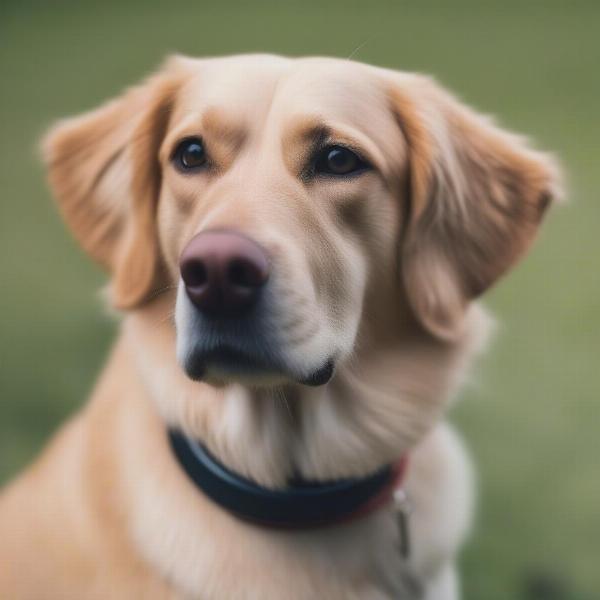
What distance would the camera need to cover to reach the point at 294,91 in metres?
2.21

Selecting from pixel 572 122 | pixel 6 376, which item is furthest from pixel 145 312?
pixel 572 122

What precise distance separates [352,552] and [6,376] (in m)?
2.92

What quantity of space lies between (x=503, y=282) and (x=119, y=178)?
392 centimetres

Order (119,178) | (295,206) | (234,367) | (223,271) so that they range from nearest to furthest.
Answer: (223,271), (234,367), (295,206), (119,178)

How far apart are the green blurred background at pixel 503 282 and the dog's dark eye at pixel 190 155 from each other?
46 cm

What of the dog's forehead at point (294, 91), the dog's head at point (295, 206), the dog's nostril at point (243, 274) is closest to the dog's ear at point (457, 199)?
the dog's head at point (295, 206)

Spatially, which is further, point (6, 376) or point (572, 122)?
point (572, 122)

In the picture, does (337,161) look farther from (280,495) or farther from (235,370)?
(280,495)

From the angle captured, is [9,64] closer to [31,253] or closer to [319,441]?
[31,253]

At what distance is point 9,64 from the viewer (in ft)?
26.7

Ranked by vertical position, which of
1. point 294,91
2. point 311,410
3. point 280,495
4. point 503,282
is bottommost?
point 503,282

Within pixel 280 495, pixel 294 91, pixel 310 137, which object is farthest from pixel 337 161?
pixel 280 495

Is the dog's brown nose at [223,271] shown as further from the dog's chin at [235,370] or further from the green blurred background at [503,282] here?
the green blurred background at [503,282]

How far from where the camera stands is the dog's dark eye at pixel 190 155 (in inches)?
90.0
